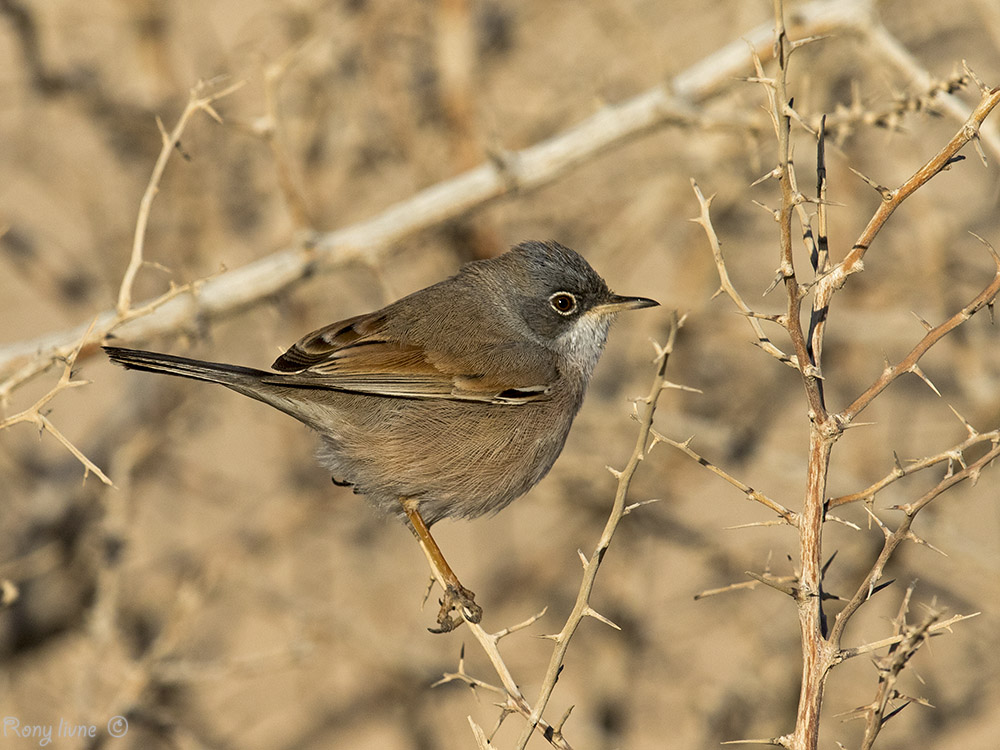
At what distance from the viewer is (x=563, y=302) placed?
4336mm

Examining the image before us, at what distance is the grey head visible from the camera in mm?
4293

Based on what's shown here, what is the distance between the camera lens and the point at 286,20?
6277mm

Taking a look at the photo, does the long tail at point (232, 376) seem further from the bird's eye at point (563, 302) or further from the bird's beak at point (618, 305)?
the bird's beak at point (618, 305)

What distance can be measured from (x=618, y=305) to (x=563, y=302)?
26cm

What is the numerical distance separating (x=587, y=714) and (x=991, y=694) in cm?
233

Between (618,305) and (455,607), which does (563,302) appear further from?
(455,607)

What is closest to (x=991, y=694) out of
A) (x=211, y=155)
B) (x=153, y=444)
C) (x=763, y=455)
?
(x=763, y=455)

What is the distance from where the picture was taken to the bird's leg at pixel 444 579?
12.6ft

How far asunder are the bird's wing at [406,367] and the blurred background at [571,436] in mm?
1727

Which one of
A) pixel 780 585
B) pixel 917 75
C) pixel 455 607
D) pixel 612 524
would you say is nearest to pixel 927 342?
pixel 780 585

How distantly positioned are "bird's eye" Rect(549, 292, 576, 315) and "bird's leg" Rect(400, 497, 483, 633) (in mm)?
1063

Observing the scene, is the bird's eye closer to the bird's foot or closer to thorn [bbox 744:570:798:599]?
the bird's foot

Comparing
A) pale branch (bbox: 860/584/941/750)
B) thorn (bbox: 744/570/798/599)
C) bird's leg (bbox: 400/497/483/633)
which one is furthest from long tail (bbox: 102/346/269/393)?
pale branch (bbox: 860/584/941/750)

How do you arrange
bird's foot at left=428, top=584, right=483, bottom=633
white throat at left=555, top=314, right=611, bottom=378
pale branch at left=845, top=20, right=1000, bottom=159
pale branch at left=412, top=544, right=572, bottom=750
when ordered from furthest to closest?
white throat at left=555, top=314, right=611, bottom=378 → bird's foot at left=428, top=584, right=483, bottom=633 → pale branch at left=845, top=20, right=1000, bottom=159 → pale branch at left=412, top=544, right=572, bottom=750
